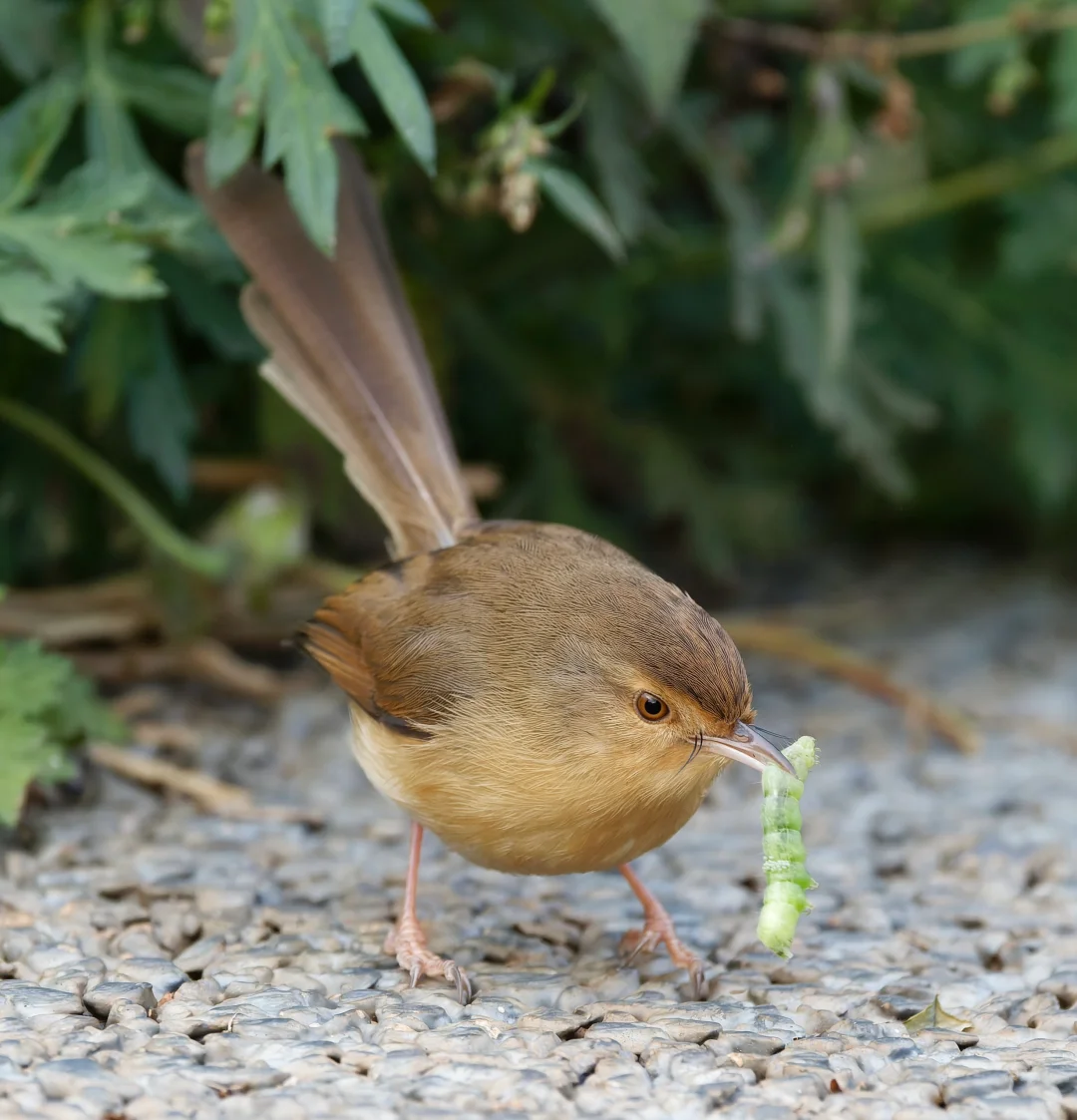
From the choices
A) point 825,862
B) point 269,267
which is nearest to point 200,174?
point 269,267

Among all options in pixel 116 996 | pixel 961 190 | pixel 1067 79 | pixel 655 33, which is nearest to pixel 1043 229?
pixel 961 190

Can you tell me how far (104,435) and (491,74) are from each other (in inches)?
75.0

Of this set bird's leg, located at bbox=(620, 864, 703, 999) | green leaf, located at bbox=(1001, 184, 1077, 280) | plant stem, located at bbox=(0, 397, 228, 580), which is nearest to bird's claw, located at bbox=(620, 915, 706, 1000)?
bird's leg, located at bbox=(620, 864, 703, 999)

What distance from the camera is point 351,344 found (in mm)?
4312

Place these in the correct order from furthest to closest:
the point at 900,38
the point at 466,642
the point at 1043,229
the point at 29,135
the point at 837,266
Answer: the point at 1043,229, the point at 900,38, the point at 837,266, the point at 29,135, the point at 466,642

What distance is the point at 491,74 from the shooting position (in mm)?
4449

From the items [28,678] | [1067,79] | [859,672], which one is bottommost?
[859,672]

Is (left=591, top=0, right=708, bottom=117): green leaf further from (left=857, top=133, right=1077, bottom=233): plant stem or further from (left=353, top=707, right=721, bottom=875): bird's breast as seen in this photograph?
(left=353, top=707, right=721, bottom=875): bird's breast

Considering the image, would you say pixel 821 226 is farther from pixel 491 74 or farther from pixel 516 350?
pixel 516 350

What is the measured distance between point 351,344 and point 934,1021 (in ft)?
7.36

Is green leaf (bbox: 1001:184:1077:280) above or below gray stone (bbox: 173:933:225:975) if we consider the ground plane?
above

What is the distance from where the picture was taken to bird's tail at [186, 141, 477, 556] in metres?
4.26

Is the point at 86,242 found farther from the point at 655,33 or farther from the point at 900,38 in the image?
the point at 900,38

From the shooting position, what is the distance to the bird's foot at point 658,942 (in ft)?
12.3
